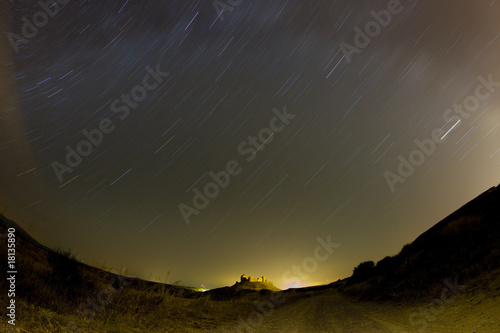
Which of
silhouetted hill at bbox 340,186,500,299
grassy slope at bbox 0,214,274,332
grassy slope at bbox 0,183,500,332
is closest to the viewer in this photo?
grassy slope at bbox 0,214,274,332

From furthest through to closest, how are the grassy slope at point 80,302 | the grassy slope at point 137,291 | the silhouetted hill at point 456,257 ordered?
the silhouetted hill at point 456,257, the grassy slope at point 137,291, the grassy slope at point 80,302

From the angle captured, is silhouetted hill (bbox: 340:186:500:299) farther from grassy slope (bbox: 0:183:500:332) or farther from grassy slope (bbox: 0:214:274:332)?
grassy slope (bbox: 0:214:274:332)

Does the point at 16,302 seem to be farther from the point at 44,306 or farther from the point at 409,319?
the point at 409,319

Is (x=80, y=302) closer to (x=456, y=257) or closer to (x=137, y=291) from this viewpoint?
(x=137, y=291)

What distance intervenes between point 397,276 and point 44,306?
62.8 feet

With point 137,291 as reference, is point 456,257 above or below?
below

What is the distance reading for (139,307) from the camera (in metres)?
7.10

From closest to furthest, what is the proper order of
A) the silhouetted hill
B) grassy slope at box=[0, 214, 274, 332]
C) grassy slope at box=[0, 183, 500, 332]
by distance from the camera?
grassy slope at box=[0, 214, 274, 332], grassy slope at box=[0, 183, 500, 332], the silhouetted hill

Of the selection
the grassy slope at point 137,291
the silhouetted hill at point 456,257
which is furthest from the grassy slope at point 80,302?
the silhouetted hill at point 456,257

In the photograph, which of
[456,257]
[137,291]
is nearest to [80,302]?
[137,291]

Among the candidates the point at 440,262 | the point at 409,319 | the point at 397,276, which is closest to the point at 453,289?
the point at 409,319

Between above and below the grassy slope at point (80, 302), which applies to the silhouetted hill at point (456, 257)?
below

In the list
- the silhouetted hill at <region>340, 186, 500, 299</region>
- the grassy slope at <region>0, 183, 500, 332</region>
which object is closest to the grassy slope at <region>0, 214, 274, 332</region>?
the grassy slope at <region>0, 183, 500, 332</region>

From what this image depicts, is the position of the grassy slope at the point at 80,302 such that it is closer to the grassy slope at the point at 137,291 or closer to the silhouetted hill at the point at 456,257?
the grassy slope at the point at 137,291
